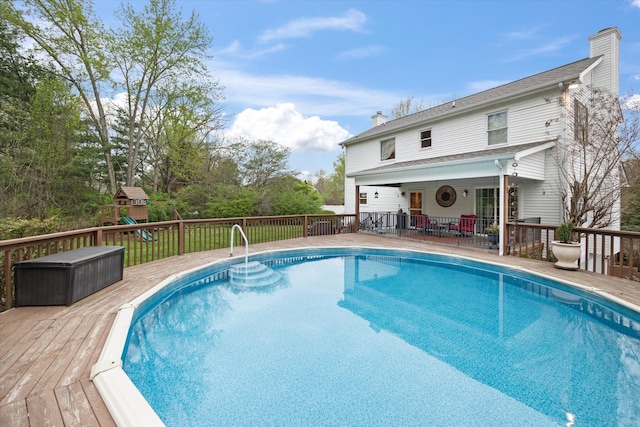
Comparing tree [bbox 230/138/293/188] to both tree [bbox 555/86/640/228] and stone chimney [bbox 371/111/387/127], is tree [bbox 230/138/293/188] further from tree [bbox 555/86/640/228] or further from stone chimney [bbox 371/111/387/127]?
tree [bbox 555/86/640/228]

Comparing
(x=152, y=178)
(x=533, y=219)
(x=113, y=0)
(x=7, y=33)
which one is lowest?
(x=533, y=219)

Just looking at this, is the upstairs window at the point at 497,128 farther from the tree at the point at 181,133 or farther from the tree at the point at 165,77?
the tree at the point at 181,133

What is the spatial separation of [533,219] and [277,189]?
13.0 m

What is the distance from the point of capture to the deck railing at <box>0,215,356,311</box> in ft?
13.2

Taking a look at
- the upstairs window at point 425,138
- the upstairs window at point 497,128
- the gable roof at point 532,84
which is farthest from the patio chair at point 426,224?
the gable roof at point 532,84

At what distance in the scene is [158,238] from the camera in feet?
22.3

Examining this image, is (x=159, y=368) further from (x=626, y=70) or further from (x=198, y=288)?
(x=626, y=70)

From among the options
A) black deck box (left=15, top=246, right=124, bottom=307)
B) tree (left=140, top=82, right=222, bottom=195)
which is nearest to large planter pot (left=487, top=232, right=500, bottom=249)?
black deck box (left=15, top=246, right=124, bottom=307)

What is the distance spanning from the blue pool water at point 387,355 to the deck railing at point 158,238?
169 cm

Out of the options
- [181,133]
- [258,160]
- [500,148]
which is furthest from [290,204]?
[500,148]

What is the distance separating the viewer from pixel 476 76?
1559cm

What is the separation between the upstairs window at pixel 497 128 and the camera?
997cm

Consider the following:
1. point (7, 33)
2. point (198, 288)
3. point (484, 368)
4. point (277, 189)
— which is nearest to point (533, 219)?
point (484, 368)

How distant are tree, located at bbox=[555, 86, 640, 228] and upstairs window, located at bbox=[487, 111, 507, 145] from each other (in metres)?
1.69
